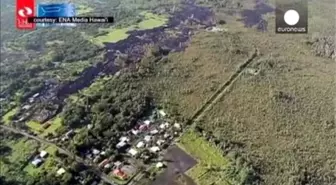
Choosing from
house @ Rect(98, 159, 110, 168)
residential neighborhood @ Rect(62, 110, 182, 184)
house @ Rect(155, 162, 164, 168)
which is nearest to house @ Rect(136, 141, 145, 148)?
residential neighborhood @ Rect(62, 110, 182, 184)

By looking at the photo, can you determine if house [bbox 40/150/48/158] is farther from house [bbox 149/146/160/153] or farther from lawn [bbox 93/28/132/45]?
lawn [bbox 93/28/132/45]

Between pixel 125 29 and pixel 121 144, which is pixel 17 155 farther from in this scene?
pixel 125 29

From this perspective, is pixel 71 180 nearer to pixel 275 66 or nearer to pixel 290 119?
pixel 290 119

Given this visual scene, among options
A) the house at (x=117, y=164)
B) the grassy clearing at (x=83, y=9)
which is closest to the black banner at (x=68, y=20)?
the grassy clearing at (x=83, y=9)

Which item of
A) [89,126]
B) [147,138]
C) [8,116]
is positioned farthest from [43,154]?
[147,138]

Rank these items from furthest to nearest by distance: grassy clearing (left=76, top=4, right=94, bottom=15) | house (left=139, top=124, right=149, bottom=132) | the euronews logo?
grassy clearing (left=76, top=4, right=94, bottom=15) < the euronews logo < house (left=139, top=124, right=149, bottom=132)

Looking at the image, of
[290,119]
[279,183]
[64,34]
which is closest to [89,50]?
[64,34]
